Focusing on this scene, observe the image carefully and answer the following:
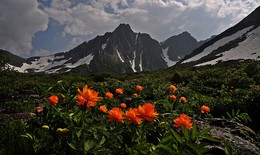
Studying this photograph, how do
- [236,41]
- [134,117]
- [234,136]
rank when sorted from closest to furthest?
[134,117]
[234,136]
[236,41]

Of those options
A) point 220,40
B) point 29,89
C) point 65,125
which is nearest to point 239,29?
point 220,40

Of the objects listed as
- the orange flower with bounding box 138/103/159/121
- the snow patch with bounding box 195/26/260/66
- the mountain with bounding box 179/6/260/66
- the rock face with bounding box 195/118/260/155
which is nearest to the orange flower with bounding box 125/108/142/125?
the orange flower with bounding box 138/103/159/121

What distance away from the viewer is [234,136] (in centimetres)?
422

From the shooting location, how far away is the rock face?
12.3 ft

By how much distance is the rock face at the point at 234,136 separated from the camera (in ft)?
12.3

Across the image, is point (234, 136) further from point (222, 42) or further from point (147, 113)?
point (222, 42)

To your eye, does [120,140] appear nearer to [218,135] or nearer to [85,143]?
[85,143]

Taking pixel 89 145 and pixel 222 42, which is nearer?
pixel 89 145

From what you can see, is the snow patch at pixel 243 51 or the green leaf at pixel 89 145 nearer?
the green leaf at pixel 89 145

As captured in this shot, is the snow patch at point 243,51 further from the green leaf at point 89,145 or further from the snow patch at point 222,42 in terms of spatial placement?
the green leaf at point 89,145

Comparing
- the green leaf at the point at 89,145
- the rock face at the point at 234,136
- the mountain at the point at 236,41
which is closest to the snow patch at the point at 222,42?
the mountain at the point at 236,41

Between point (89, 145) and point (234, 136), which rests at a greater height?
point (89, 145)

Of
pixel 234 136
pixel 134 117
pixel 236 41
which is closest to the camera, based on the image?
pixel 134 117

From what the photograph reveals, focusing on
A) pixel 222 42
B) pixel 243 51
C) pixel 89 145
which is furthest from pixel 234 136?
pixel 222 42
